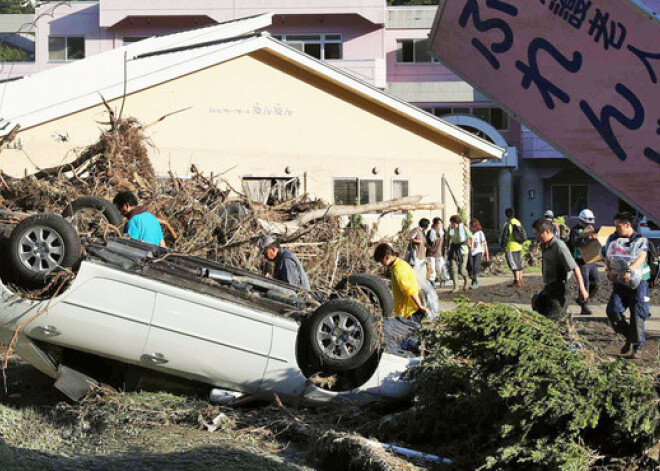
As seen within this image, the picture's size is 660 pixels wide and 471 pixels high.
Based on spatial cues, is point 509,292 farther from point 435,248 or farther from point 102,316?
point 102,316

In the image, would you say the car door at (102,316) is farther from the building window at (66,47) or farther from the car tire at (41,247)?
the building window at (66,47)

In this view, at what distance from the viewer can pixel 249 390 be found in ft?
26.5

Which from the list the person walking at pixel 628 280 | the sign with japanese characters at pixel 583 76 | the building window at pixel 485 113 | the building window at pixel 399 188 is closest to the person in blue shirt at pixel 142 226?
the person walking at pixel 628 280

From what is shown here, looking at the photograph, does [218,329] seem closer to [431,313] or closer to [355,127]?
[431,313]

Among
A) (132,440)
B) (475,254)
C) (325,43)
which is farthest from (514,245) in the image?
(325,43)

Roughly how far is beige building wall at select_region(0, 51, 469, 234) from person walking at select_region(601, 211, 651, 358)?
10993 millimetres

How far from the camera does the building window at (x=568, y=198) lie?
151 feet

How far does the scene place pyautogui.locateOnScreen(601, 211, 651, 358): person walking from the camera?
1099 cm

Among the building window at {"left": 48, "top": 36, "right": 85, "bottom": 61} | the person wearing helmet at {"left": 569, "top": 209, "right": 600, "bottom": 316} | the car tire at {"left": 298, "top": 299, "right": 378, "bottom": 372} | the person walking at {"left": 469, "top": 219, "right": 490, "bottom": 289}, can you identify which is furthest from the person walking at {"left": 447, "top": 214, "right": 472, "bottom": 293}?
the building window at {"left": 48, "top": 36, "right": 85, "bottom": 61}

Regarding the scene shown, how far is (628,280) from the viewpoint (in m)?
11.0

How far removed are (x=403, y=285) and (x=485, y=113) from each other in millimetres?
37331

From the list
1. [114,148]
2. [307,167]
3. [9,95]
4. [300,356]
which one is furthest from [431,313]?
[9,95]

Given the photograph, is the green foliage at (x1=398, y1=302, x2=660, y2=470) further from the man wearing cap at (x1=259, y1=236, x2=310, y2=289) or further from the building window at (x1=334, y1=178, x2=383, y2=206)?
the building window at (x1=334, y1=178, x2=383, y2=206)

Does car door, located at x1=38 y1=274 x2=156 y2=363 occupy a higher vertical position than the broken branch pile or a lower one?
lower
